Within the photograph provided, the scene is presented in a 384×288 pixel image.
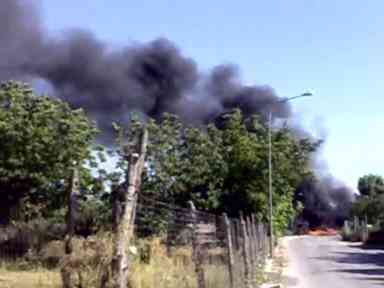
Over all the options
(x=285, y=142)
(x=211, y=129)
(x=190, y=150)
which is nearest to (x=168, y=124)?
(x=190, y=150)

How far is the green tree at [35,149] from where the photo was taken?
36.5m

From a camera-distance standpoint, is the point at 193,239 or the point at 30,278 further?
the point at 30,278

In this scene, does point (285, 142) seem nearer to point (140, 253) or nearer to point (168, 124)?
point (168, 124)

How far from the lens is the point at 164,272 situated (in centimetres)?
1089

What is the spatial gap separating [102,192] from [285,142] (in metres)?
17.2

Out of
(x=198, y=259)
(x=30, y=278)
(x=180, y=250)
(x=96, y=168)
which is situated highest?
(x=96, y=168)

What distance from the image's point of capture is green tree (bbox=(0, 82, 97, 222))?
3647 cm

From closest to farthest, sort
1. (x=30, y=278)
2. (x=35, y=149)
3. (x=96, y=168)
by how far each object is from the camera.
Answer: (x=30, y=278) < (x=35, y=149) < (x=96, y=168)

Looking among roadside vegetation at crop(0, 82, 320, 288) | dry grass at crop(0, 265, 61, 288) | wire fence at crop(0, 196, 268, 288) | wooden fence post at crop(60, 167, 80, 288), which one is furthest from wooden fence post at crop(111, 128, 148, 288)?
roadside vegetation at crop(0, 82, 320, 288)

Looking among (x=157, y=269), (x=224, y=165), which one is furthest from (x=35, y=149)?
(x=157, y=269)

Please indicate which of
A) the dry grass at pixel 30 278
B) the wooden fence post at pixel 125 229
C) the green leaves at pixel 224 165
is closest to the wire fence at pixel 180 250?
the dry grass at pixel 30 278

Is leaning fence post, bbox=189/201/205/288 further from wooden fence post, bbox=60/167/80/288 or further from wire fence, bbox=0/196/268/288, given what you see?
wooden fence post, bbox=60/167/80/288

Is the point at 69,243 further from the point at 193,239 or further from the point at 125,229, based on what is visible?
the point at 125,229

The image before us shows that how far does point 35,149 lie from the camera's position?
1453 inches
